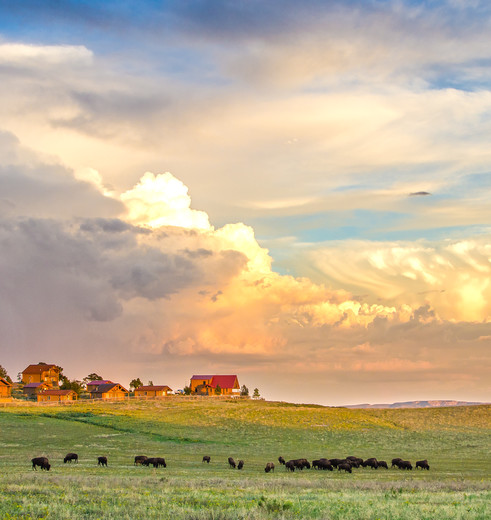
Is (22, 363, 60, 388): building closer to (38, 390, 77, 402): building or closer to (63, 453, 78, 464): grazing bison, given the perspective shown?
(38, 390, 77, 402): building

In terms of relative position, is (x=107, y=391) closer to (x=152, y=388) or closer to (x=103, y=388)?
(x=103, y=388)

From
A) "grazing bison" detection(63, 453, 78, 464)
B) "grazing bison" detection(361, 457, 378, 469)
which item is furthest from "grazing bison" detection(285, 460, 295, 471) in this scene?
"grazing bison" detection(63, 453, 78, 464)

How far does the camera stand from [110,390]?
18300 centimetres

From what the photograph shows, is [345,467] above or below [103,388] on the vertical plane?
above

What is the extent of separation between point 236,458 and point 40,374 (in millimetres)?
143227

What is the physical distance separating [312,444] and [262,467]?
2946cm

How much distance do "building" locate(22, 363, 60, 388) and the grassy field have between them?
6068 centimetres

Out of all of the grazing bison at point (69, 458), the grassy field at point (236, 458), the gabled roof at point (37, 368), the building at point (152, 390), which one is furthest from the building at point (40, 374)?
the grazing bison at point (69, 458)

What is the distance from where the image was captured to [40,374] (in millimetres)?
189875

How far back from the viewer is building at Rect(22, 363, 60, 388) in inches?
7451

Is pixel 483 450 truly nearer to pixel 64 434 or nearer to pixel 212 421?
pixel 212 421

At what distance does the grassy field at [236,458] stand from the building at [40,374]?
60676mm

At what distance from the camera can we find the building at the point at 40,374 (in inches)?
7451

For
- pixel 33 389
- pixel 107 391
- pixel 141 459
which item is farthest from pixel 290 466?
pixel 107 391
